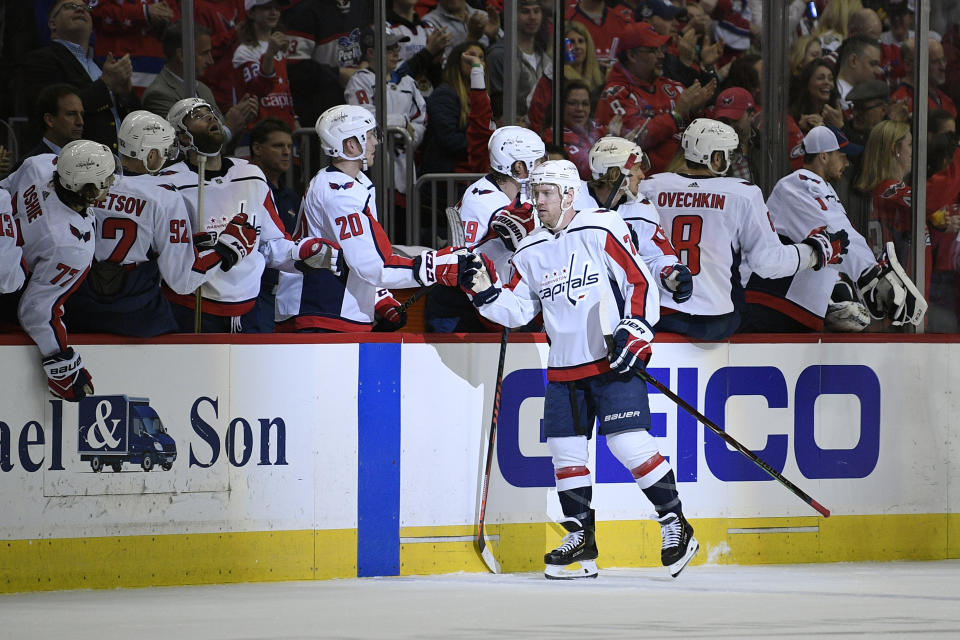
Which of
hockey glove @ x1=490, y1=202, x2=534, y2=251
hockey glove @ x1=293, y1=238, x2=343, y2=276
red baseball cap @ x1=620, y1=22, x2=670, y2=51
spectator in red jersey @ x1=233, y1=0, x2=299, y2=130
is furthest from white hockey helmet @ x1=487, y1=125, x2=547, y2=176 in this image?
red baseball cap @ x1=620, y1=22, x2=670, y2=51

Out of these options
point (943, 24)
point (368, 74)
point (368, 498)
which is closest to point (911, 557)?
point (368, 498)

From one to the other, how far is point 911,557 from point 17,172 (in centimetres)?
386

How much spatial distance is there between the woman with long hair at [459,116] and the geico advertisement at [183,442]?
242 cm

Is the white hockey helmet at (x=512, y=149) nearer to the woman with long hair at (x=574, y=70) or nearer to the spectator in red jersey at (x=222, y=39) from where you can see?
the woman with long hair at (x=574, y=70)

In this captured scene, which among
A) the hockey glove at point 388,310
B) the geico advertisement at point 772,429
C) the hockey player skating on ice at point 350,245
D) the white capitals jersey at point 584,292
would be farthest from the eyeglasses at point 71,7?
the white capitals jersey at point 584,292

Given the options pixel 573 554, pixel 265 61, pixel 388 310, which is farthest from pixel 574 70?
pixel 573 554

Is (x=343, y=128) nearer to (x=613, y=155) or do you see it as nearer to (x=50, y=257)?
(x=613, y=155)

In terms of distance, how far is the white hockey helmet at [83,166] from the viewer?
5609 millimetres

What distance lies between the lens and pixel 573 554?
5934 millimetres

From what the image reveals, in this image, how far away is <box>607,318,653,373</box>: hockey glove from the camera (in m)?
5.77

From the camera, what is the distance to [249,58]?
7.91 m

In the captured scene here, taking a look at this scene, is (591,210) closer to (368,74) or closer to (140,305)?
(140,305)

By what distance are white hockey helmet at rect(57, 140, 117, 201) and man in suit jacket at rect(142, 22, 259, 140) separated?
5.69ft

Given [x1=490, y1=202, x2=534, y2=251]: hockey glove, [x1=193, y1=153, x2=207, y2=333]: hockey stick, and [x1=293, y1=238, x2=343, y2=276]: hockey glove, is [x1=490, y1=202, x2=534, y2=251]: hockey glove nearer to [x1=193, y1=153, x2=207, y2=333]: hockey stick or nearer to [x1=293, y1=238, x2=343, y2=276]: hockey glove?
[x1=293, y1=238, x2=343, y2=276]: hockey glove
